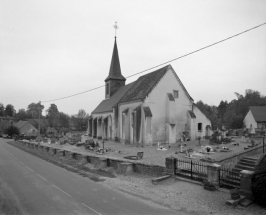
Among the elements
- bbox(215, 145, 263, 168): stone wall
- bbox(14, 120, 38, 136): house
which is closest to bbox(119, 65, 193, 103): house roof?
bbox(215, 145, 263, 168): stone wall

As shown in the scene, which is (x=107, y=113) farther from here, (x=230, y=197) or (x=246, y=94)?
(x=246, y=94)

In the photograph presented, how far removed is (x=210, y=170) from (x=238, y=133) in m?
33.2

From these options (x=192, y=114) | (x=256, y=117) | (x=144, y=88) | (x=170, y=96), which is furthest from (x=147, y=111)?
(x=256, y=117)

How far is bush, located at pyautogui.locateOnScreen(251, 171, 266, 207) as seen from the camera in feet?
28.3

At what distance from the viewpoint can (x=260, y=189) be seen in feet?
28.6

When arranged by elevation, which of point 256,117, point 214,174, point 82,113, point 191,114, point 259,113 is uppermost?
point 82,113

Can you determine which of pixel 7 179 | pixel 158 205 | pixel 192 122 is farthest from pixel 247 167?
pixel 192 122

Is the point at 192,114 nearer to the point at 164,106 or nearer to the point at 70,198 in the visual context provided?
the point at 164,106

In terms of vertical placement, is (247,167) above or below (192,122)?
below

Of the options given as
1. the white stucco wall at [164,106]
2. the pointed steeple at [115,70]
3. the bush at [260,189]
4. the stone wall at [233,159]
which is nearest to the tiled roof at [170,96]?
the white stucco wall at [164,106]

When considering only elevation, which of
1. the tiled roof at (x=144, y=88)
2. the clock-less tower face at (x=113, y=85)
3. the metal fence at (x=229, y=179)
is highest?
the clock-less tower face at (x=113, y=85)

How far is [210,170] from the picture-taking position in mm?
10797

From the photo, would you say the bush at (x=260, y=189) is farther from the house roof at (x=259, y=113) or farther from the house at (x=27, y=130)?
the house at (x=27, y=130)

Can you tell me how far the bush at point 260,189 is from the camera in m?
8.63
